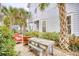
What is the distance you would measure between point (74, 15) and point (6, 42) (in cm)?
79

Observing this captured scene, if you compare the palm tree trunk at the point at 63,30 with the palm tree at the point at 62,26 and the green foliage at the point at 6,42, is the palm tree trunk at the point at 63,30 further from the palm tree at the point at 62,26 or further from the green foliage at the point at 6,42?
the green foliage at the point at 6,42

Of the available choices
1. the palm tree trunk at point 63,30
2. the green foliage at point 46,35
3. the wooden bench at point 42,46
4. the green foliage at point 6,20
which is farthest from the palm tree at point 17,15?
the palm tree trunk at point 63,30

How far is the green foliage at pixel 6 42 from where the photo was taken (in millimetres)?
1599

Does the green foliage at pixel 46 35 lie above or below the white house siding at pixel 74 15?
below

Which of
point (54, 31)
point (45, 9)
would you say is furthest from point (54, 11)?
point (54, 31)

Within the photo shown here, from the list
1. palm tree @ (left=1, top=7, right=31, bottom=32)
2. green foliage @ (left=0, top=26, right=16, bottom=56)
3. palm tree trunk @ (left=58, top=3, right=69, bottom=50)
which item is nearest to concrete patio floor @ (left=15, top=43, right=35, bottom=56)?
green foliage @ (left=0, top=26, right=16, bottom=56)

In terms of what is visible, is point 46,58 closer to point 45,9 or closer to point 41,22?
point 41,22

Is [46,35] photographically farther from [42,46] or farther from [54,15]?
[54,15]

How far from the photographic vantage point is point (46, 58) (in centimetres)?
162

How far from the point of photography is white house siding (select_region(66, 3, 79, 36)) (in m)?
1.60

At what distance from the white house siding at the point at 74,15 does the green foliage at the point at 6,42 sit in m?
0.67

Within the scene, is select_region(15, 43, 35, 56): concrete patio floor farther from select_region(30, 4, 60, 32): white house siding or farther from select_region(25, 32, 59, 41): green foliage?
select_region(30, 4, 60, 32): white house siding

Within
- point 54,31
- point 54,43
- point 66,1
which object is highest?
point 66,1

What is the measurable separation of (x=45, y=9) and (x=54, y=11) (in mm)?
101
